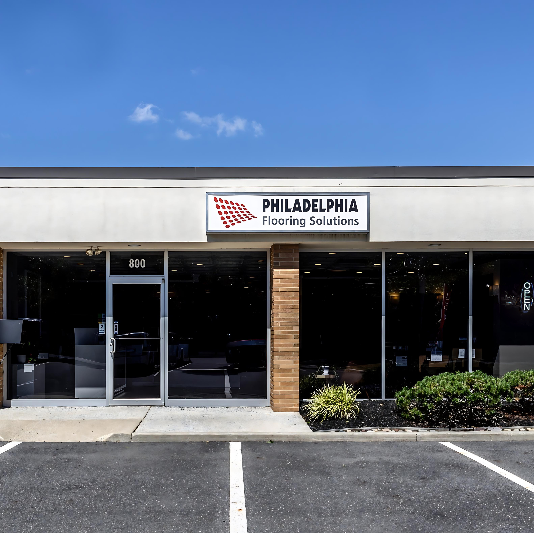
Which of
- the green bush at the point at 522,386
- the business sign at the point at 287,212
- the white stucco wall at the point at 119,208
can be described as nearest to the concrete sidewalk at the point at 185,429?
the green bush at the point at 522,386

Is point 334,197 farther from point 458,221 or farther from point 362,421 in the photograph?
point 362,421

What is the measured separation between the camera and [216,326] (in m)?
10.6

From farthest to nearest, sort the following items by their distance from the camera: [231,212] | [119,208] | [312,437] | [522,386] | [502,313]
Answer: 1. [502,313]
2. [119,208]
3. [231,212]
4. [522,386]
5. [312,437]

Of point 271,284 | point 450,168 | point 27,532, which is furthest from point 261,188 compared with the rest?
point 27,532

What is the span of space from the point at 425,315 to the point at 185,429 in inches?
214

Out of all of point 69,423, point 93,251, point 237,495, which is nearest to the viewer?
point 237,495

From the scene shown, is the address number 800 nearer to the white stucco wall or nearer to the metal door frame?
the metal door frame

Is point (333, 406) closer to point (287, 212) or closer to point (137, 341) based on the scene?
point (287, 212)

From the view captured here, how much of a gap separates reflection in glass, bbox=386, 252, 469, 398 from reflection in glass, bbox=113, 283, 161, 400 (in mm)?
4753

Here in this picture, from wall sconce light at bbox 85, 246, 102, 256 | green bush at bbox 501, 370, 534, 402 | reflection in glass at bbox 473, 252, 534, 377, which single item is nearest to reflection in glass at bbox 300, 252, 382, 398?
reflection in glass at bbox 473, 252, 534, 377

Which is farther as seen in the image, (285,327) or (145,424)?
(285,327)

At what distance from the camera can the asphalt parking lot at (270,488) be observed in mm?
5262

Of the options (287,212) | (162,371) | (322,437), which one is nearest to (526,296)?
(287,212)

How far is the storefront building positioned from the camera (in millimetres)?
9914
